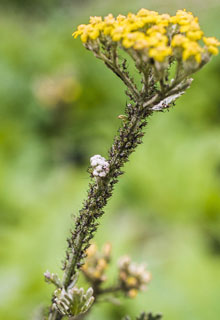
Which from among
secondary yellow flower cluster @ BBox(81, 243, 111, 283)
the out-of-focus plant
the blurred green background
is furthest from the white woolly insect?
the blurred green background

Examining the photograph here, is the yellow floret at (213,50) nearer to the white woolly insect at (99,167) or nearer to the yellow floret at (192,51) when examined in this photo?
the yellow floret at (192,51)

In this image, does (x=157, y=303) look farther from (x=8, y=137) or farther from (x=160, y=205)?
(x=8, y=137)

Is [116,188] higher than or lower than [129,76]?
higher

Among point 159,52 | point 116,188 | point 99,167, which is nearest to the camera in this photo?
point 159,52

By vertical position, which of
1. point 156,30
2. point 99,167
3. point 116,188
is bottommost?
point 99,167

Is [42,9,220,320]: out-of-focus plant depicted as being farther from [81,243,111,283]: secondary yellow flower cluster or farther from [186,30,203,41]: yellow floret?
[81,243,111,283]: secondary yellow flower cluster

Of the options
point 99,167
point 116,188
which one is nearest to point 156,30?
point 99,167

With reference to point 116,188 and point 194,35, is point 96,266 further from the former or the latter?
point 116,188

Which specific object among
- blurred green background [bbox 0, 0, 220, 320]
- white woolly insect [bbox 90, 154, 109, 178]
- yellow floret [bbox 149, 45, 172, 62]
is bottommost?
white woolly insect [bbox 90, 154, 109, 178]
